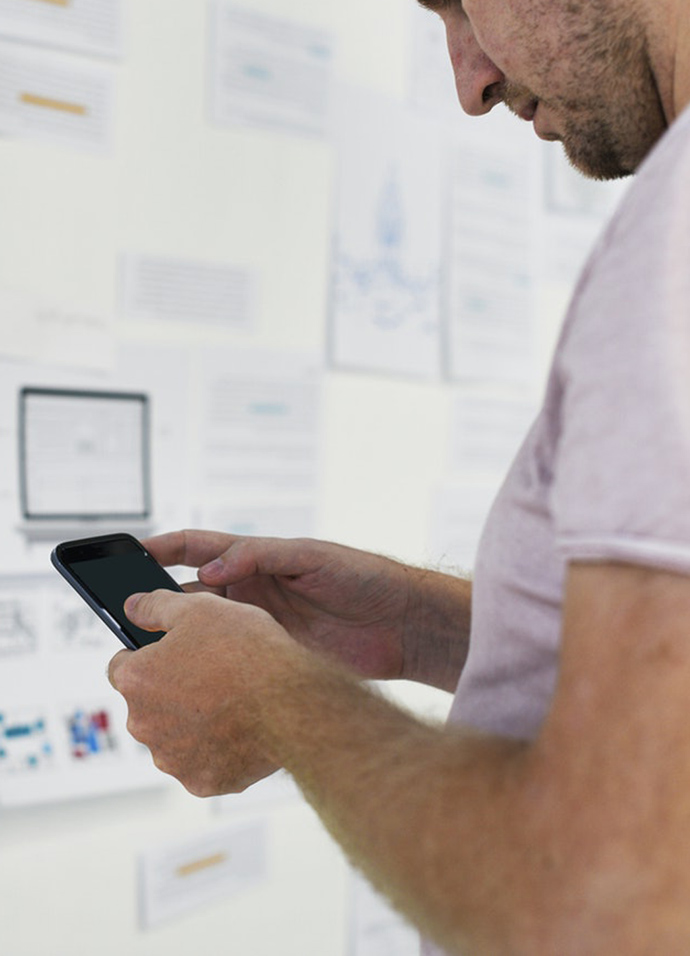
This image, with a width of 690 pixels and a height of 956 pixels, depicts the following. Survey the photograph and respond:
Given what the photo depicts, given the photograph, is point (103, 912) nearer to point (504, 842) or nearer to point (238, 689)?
point (238, 689)

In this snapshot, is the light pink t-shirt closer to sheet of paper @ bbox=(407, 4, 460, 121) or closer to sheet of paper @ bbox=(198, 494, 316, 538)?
sheet of paper @ bbox=(198, 494, 316, 538)

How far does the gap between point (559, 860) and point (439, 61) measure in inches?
43.8

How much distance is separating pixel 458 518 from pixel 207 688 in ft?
2.64

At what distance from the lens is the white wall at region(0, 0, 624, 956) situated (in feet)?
3.29

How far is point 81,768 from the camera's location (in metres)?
1.04

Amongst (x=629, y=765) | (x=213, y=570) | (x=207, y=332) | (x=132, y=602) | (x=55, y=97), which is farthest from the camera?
(x=207, y=332)

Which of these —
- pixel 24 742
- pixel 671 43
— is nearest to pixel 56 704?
pixel 24 742

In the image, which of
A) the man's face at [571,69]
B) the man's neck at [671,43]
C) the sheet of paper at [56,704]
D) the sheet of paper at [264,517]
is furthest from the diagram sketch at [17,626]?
the man's neck at [671,43]

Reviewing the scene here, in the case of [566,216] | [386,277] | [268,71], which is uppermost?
[268,71]

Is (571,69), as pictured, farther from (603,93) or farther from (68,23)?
(68,23)

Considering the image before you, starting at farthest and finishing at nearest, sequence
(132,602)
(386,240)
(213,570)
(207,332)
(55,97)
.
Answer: (386,240) → (207,332) → (55,97) → (213,570) → (132,602)

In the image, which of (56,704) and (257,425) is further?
(257,425)

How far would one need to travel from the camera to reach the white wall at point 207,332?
3.29 feet

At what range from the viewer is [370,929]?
4.08 ft
